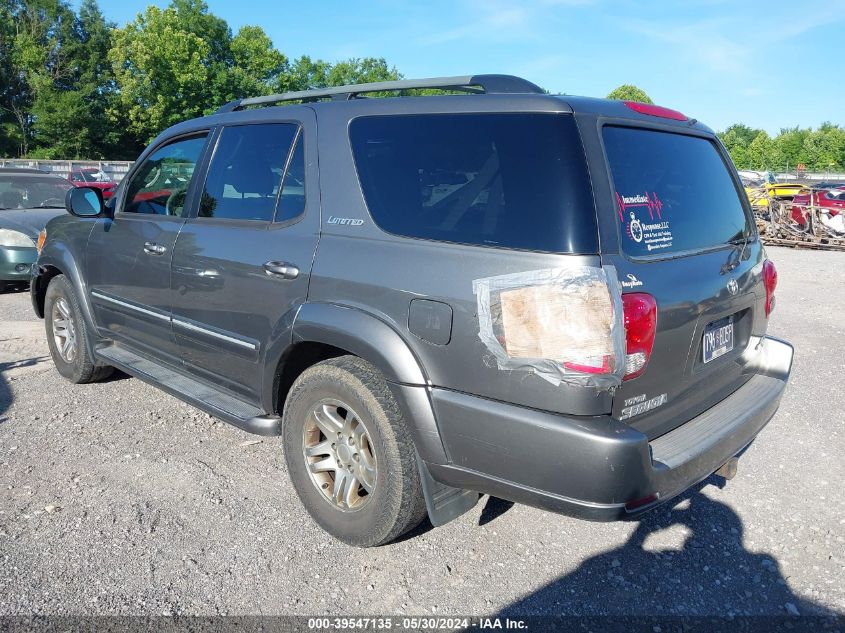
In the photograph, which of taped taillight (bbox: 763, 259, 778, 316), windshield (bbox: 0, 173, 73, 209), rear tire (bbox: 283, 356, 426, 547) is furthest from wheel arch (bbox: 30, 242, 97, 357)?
windshield (bbox: 0, 173, 73, 209)

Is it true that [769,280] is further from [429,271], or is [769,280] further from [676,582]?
[429,271]

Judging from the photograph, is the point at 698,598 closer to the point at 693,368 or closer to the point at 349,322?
the point at 693,368

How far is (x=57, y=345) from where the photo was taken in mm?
5195

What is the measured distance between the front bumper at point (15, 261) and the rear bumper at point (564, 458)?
785 centimetres

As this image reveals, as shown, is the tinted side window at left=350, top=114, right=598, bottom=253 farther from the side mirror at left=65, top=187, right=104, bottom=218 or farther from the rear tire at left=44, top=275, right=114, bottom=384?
the rear tire at left=44, top=275, right=114, bottom=384

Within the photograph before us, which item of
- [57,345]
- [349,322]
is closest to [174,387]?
[349,322]

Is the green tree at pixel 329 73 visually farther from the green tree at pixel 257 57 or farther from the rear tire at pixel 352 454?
the rear tire at pixel 352 454

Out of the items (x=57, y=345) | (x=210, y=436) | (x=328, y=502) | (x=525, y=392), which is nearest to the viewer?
(x=525, y=392)

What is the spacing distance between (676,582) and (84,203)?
417cm

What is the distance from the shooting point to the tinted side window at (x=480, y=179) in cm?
233

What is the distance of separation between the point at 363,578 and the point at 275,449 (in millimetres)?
1421

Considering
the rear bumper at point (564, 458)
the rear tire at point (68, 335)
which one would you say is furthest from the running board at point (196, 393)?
the rear bumper at point (564, 458)

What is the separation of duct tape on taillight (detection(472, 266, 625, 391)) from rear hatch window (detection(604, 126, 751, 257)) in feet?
0.90

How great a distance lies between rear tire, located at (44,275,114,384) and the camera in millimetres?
4820
